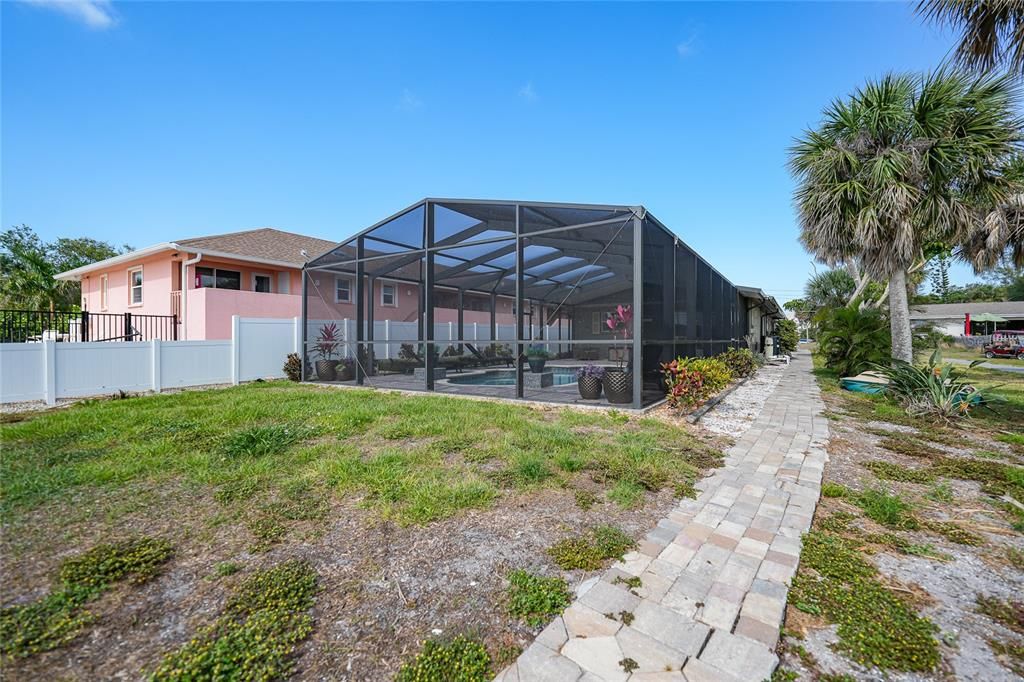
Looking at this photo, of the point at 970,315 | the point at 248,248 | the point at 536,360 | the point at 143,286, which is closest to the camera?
the point at 536,360

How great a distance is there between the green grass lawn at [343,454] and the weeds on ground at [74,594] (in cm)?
60

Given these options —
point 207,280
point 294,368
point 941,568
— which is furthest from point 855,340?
point 207,280

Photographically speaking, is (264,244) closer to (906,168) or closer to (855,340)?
(906,168)

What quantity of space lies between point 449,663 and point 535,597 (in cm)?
52

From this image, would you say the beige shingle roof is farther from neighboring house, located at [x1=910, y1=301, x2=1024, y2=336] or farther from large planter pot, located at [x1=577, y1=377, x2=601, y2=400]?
neighboring house, located at [x1=910, y1=301, x2=1024, y2=336]

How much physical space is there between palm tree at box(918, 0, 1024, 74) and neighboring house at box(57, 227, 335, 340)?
1427cm

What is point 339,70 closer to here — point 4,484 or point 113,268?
point 4,484

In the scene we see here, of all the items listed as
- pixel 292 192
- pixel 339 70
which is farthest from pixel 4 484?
pixel 292 192

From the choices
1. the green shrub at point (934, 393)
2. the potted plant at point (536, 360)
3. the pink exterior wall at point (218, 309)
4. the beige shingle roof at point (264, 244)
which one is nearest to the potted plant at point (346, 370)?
the pink exterior wall at point (218, 309)

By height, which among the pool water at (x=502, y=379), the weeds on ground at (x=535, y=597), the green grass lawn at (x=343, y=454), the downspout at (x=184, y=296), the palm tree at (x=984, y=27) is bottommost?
the weeds on ground at (x=535, y=597)

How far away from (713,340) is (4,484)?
11.9 meters

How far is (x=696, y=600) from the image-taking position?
1.90m

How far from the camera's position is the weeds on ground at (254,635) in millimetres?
1458

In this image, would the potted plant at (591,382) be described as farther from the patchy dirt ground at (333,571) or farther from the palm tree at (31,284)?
the palm tree at (31,284)
